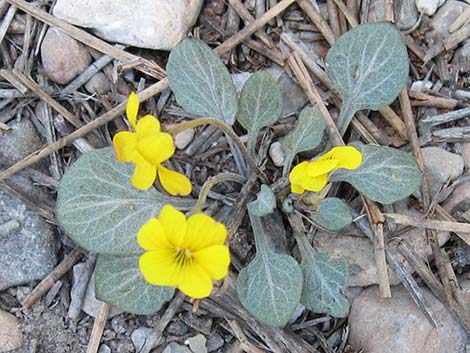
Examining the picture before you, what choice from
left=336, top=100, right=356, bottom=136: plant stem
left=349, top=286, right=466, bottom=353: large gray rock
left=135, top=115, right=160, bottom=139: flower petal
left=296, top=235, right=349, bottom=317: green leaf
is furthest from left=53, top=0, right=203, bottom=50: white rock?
left=349, top=286, right=466, bottom=353: large gray rock

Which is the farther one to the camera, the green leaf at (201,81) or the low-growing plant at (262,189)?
the green leaf at (201,81)

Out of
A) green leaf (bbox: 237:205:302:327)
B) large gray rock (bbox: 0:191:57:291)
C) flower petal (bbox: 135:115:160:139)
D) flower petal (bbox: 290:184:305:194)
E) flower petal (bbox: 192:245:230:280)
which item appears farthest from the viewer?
large gray rock (bbox: 0:191:57:291)

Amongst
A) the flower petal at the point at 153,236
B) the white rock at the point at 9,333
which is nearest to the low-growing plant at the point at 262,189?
the flower petal at the point at 153,236

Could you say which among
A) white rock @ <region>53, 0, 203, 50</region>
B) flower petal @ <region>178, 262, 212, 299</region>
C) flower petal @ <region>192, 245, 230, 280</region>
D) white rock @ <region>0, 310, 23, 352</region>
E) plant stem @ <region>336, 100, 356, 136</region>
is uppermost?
white rock @ <region>53, 0, 203, 50</region>

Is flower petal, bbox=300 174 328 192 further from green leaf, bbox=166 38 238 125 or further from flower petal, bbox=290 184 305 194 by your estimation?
green leaf, bbox=166 38 238 125

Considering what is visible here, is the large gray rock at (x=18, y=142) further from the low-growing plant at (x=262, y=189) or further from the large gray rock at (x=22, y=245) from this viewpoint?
the low-growing plant at (x=262, y=189)

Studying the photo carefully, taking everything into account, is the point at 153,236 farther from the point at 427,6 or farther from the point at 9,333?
the point at 427,6

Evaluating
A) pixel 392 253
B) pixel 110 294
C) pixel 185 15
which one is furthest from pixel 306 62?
pixel 110 294
